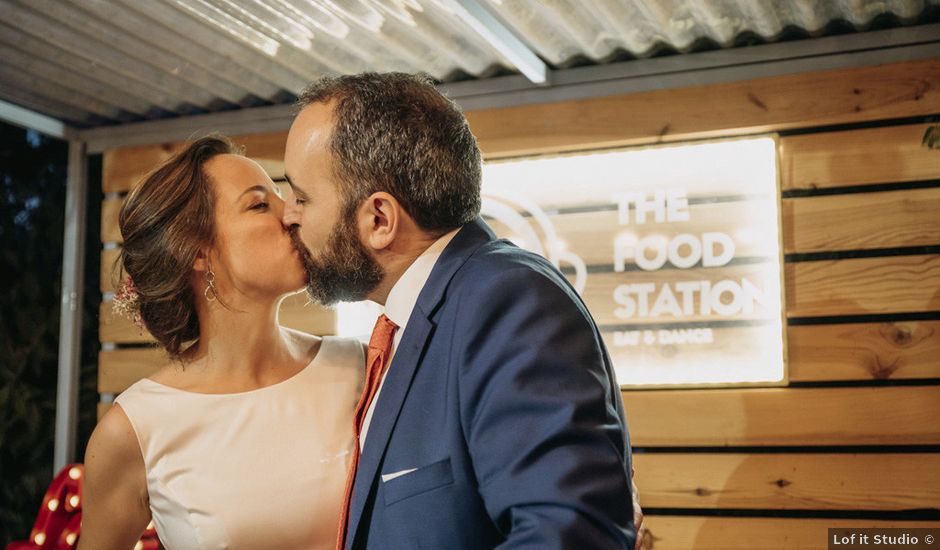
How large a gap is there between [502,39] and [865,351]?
2.10 metres

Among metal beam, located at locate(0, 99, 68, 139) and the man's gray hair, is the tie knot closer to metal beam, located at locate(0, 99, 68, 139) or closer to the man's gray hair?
the man's gray hair

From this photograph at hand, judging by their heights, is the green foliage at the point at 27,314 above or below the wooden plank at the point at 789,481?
above

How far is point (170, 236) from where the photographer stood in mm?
2529

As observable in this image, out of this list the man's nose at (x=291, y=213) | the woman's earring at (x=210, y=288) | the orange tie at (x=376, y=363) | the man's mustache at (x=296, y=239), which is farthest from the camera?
the woman's earring at (x=210, y=288)

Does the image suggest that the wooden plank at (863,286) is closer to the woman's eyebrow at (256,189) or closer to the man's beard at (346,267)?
the woman's eyebrow at (256,189)

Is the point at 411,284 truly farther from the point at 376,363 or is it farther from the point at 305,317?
the point at 305,317

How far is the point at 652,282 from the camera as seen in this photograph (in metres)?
4.46

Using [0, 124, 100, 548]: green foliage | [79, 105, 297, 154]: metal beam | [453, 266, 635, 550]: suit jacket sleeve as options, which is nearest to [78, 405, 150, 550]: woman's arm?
[453, 266, 635, 550]: suit jacket sleeve

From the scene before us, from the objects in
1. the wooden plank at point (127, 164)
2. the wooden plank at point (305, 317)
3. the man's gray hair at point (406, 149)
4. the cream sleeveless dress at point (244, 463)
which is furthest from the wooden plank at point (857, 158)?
the wooden plank at point (127, 164)

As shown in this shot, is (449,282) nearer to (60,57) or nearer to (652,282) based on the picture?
(652,282)

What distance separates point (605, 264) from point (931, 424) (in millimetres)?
1602

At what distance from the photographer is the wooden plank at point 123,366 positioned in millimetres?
5379

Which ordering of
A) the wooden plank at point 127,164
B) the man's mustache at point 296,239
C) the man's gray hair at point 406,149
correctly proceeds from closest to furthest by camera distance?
1. the man's gray hair at point 406,149
2. the man's mustache at point 296,239
3. the wooden plank at point 127,164

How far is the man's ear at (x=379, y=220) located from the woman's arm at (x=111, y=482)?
1028 mm
